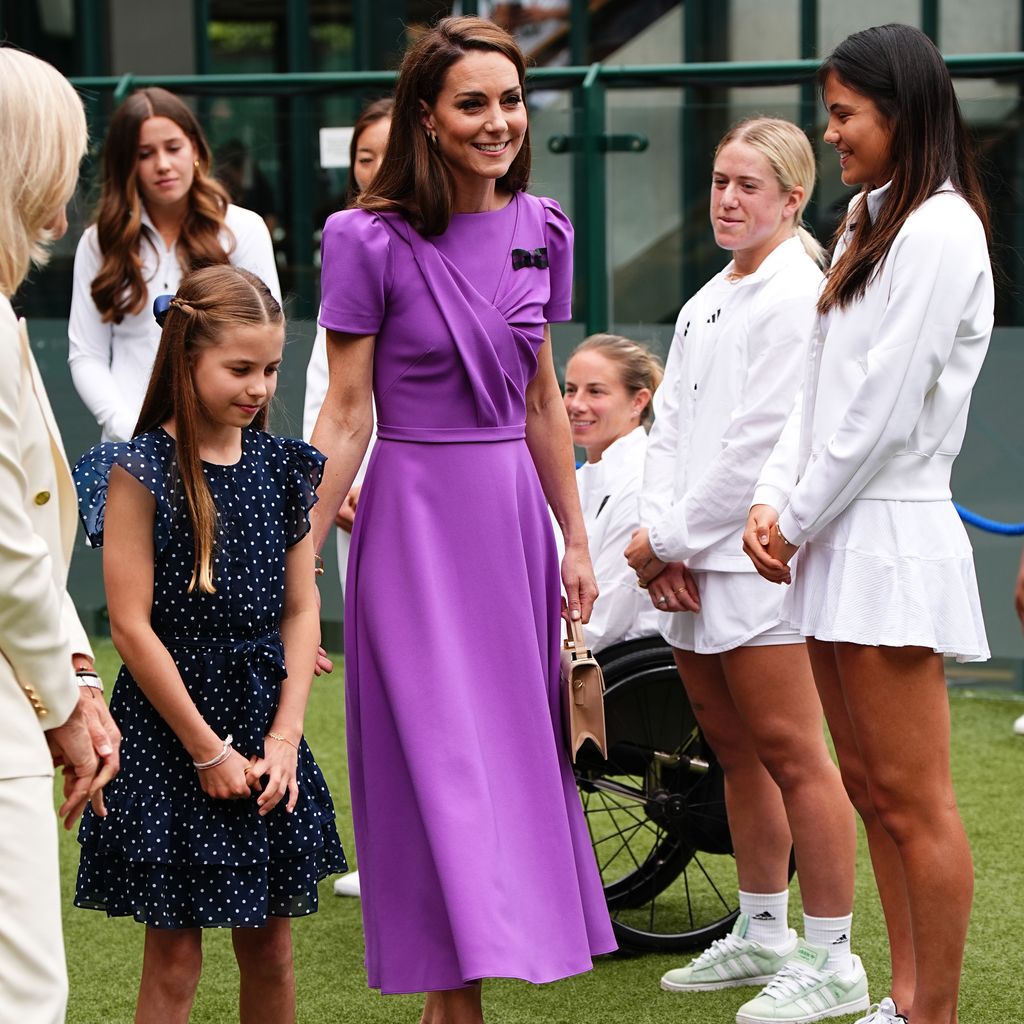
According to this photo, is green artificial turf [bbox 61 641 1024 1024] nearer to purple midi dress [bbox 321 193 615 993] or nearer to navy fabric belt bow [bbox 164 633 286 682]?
purple midi dress [bbox 321 193 615 993]

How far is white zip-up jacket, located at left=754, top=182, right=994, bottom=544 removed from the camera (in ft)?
9.53

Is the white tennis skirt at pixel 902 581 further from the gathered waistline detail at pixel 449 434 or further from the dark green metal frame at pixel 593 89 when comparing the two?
the dark green metal frame at pixel 593 89

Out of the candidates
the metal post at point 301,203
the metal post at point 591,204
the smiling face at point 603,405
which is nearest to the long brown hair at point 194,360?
the smiling face at point 603,405

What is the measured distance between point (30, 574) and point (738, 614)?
1.84 m

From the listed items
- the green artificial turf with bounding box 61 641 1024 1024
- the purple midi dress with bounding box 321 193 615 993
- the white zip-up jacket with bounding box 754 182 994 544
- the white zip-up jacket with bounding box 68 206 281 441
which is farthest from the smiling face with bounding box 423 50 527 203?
the white zip-up jacket with bounding box 68 206 281 441

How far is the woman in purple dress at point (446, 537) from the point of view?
9.89 ft

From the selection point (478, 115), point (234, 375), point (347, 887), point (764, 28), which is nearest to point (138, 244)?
point (347, 887)

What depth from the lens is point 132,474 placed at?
275 centimetres

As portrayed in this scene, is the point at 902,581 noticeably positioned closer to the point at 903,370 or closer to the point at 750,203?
the point at 903,370

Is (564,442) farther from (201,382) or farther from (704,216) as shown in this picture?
(704,216)

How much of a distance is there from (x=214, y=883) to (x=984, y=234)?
5.62ft

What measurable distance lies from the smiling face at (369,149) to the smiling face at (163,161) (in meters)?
0.76

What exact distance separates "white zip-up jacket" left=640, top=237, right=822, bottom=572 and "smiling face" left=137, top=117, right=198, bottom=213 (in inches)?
73.3

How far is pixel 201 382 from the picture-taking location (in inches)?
111
